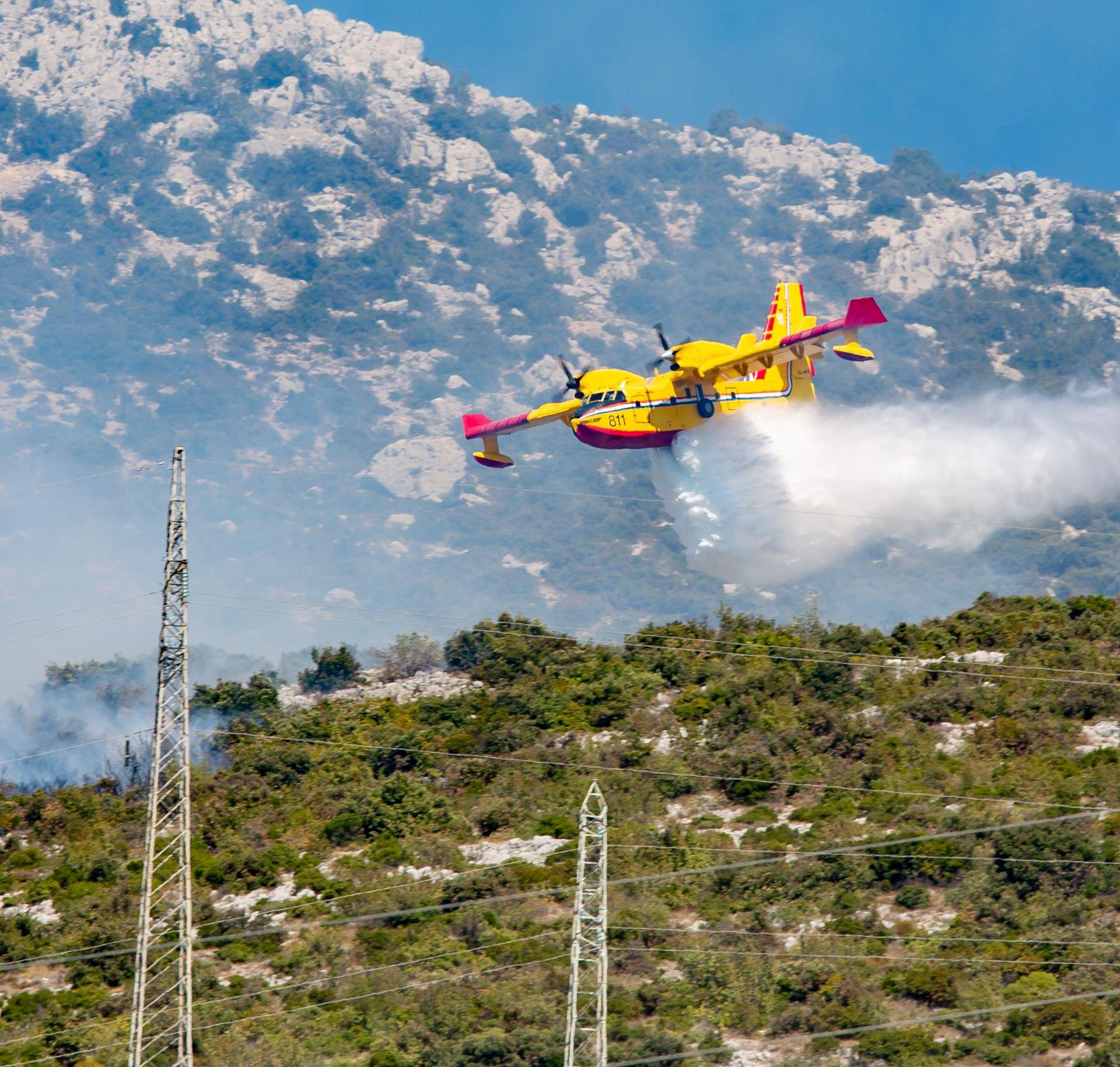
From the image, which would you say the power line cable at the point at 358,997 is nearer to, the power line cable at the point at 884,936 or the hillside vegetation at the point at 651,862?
the hillside vegetation at the point at 651,862

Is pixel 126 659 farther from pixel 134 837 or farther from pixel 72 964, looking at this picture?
pixel 72 964

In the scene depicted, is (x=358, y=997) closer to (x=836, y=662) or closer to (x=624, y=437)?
(x=624, y=437)

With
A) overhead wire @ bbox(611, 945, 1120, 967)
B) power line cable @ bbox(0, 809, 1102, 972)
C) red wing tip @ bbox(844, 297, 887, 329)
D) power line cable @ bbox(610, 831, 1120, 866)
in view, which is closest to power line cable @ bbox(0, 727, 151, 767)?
power line cable @ bbox(0, 809, 1102, 972)

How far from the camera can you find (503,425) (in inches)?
1912

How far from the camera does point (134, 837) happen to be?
4522cm

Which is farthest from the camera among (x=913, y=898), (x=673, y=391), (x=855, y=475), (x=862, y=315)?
(x=855, y=475)

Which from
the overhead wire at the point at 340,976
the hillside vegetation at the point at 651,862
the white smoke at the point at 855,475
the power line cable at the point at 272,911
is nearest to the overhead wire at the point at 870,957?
the hillside vegetation at the point at 651,862

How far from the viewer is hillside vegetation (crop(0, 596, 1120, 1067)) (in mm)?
32469

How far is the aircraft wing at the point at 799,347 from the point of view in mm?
41656

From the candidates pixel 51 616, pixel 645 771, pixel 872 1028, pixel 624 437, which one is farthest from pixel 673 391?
pixel 51 616

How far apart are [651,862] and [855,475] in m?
19.0

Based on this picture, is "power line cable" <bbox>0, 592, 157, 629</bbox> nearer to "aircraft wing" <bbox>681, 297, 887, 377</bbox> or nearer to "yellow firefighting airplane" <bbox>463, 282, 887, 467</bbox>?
"yellow firefighting airplane" <bbox>463, 282, 887, 467</bbox>

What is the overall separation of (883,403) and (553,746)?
155344 millimetres

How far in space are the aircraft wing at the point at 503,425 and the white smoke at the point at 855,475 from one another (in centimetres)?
367
